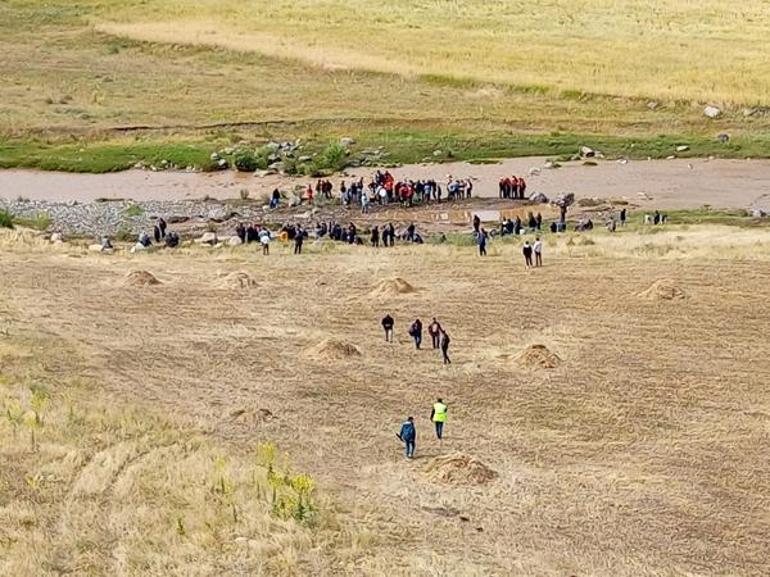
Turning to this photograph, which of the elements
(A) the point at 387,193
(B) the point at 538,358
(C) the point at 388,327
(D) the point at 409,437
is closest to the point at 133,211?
(A) the point at 387,193

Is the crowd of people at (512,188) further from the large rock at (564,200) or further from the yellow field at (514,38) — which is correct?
the yellow field at (514,38)

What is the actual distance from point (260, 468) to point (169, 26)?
77245 millimetres

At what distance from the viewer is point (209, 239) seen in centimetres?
4969

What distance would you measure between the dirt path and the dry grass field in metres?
12.2

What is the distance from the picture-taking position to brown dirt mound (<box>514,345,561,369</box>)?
106 feet

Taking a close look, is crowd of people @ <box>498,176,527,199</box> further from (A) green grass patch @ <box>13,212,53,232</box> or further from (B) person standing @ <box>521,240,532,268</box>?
(A) green grass patch @ <box>13,212,53,232</box>

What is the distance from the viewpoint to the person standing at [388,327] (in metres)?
34.9

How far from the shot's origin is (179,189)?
61688 mm

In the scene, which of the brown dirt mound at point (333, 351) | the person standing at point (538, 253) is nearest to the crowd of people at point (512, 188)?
the person standing at point (538, 253)

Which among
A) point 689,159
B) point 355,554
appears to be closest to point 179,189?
point 689,159

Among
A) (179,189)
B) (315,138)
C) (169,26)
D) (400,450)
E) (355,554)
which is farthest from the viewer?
(169,26)

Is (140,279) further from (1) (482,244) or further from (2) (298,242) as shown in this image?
(1) (482,244)

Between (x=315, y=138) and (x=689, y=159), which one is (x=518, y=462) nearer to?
(x=689, y=159)

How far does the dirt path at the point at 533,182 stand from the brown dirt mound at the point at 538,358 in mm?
24371
